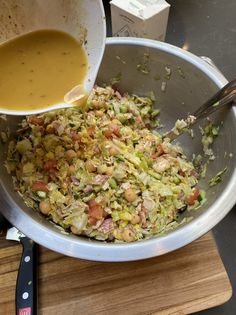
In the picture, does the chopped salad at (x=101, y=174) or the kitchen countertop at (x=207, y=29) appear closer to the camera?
the chopped salad at (x=101, y=174)

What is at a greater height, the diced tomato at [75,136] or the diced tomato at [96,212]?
the diced tomato at [75,136]

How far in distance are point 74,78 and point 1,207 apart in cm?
42

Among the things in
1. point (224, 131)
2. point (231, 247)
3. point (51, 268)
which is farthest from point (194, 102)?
point (51, 268)

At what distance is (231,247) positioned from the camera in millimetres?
1327

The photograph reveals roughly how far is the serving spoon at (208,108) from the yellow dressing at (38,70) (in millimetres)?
421

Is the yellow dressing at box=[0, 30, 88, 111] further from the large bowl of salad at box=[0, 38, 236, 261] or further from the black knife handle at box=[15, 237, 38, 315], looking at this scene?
the black knife handle at box=[15, 237, 38, 315]

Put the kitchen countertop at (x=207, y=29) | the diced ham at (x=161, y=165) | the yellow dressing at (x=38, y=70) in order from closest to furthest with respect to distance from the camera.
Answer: the yellow dressing at (x=38, y=70) < the diced ham at (x=161, y=165) < the kitchen countertop at (x=207, y=29)

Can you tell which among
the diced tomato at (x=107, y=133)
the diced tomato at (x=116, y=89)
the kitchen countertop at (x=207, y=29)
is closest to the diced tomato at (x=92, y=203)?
the diced tomato at (x=107, y=133)

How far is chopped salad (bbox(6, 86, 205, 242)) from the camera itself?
116 cm

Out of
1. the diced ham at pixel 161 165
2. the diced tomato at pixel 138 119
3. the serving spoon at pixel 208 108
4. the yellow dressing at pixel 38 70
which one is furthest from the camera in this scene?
the diced tomato at pixel 138 119

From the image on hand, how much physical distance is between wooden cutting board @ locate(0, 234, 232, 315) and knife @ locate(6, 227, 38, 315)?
1.7 inches

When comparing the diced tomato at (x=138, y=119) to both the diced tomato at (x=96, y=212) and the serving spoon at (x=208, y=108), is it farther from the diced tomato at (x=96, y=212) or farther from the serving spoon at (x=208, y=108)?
the diced tomato at (x=96, y=212)

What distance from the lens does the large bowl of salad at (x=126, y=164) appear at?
105cm

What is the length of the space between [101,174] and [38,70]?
38 centimetres
